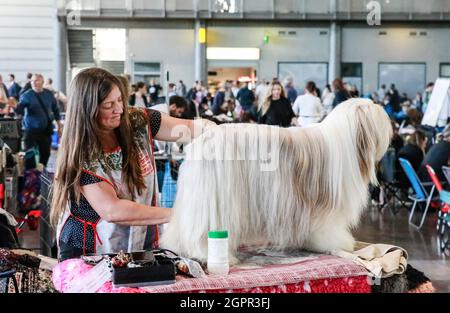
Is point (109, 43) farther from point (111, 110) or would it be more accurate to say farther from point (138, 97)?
point (111, 110)

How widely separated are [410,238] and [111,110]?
195 inches

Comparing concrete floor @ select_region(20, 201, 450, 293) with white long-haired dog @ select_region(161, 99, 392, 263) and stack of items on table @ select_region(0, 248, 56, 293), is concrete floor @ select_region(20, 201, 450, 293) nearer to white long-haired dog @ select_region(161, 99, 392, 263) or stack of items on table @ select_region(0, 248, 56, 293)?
stack of items on table @ select_region(0, 248, 56, 293)

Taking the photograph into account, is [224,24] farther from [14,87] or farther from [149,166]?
[149,166]

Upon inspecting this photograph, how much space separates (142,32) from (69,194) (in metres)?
19.7

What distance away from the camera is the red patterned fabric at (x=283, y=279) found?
186cm

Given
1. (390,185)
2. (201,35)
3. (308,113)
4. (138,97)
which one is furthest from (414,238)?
(201,35)

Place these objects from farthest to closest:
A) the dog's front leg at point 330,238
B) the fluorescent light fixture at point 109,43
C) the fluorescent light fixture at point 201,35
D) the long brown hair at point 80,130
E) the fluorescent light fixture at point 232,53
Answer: the fluorescent light fixture at point 232,53
the fluorescent light fixture at point 201,35
the fluorescent light fixture at point 109,43
the long brown hair at point 80,130
the dog's front leg at point 330,238

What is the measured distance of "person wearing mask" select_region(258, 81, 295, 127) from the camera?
9094 millimetres

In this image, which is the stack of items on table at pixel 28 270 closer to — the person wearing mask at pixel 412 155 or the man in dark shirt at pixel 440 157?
the man in dark shirt at pixel 440 157

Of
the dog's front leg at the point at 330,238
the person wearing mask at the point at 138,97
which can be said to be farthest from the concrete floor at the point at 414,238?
the person wearing mask at the point at 138,97

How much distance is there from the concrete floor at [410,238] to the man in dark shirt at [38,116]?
2559mm

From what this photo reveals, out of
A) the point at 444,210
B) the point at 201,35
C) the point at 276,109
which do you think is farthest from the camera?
the point at 201,35

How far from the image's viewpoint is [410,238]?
6613mm

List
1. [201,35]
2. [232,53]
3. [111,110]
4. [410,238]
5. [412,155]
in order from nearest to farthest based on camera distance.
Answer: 1. [111,110]
2. [410,238]
3. [412,155]
4. [201,35]
5. [232,53]
